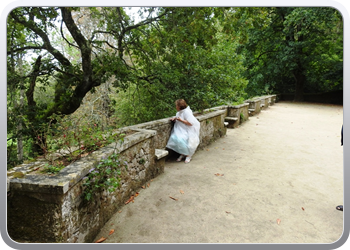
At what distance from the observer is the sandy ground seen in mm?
2176

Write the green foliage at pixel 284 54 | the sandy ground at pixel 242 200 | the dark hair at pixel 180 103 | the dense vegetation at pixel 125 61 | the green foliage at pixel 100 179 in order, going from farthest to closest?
the green foliage at pixel 284 54 → the dark hair at pixel 180 103 → the dense vegetation at pixel 125 61 → the sandy ground at pixel 242 200 → the green foliage at pixel 100 179

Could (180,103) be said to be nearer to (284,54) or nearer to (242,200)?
(242,200)

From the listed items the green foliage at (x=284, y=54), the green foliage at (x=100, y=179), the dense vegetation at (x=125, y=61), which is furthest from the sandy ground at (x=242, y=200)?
the green foliage at (x=284, y=54)

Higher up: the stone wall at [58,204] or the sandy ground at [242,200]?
the stone wall at [58,204]

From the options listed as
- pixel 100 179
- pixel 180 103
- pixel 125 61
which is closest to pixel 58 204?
pixel 100 179

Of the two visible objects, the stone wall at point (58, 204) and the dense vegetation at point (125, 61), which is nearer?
the stone wall at point (58, 204)

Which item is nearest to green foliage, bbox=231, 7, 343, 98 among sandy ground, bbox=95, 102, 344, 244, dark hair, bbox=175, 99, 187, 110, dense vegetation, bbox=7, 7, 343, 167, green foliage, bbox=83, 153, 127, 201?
dense vegetation, bbox=7, 7, 343, 167

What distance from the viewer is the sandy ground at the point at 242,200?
2.18 meters

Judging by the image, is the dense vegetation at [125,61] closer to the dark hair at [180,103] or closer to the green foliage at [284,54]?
the green foliage at [284,54]

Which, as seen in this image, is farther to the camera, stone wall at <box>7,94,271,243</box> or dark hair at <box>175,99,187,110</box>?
dark hair at <box>175,99,187,110</box>

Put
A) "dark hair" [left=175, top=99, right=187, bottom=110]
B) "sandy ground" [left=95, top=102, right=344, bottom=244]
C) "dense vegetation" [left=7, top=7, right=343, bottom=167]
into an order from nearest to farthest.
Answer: "sandy ground" [left=95, top=102, right=344, bottom=244] < "dense vegetation" [left=7, top=7, right=343, bottom=167] < "dark hair" [left=175, top=99, right=187, bottom=110]

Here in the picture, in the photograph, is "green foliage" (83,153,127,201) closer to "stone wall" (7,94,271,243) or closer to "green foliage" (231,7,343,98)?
"stone wall" (7,94,271,243)

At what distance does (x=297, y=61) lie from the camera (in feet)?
37.2

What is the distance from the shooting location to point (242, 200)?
9.59 ft
